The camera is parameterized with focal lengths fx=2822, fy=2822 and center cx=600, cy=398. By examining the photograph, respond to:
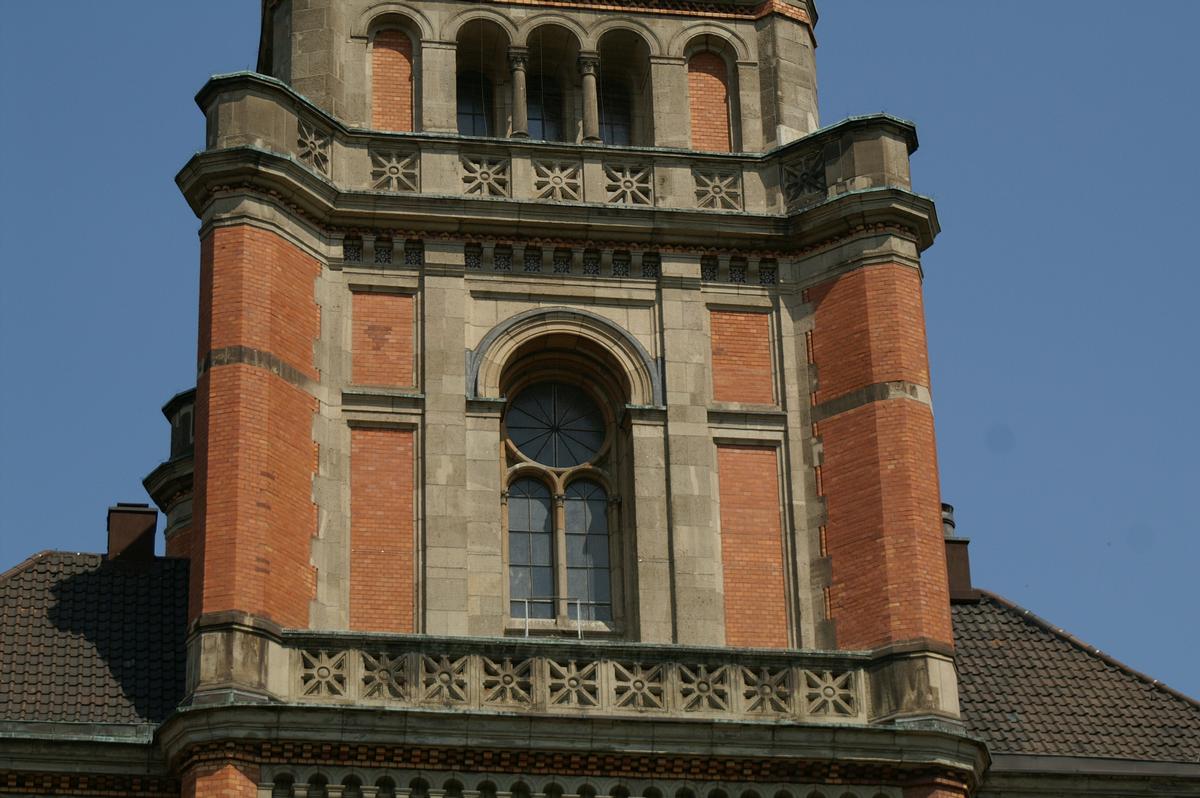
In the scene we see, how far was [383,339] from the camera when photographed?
34000 millimetres

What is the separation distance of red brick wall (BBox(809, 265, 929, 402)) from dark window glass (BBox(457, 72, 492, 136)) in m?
5.30

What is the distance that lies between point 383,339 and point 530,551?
3117mm

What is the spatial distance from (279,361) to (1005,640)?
384 inches

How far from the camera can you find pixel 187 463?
40.2m

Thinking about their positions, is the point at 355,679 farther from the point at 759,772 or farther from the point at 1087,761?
the point at 1087,761

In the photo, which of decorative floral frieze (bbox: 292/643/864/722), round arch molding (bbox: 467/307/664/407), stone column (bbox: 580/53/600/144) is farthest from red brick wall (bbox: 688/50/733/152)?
decorative floral frieze (bbox: 292/643/864/722)

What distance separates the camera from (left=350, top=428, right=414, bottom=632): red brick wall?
32250 millimetres

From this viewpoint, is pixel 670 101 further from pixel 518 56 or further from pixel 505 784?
pixel 505 784

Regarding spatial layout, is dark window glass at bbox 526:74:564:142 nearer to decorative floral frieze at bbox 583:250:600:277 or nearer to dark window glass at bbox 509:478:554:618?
decorative floral frieze at bbox 583:250:600:277

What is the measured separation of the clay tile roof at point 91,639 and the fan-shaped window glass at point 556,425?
14.9 ft

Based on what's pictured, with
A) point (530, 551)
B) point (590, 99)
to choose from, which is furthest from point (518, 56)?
point (530, 551)

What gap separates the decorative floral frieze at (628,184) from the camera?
3528cm

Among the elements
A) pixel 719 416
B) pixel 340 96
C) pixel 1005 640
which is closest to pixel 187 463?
pixel 340 96

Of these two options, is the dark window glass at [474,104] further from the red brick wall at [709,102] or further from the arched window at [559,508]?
the arched window at [559,508]
